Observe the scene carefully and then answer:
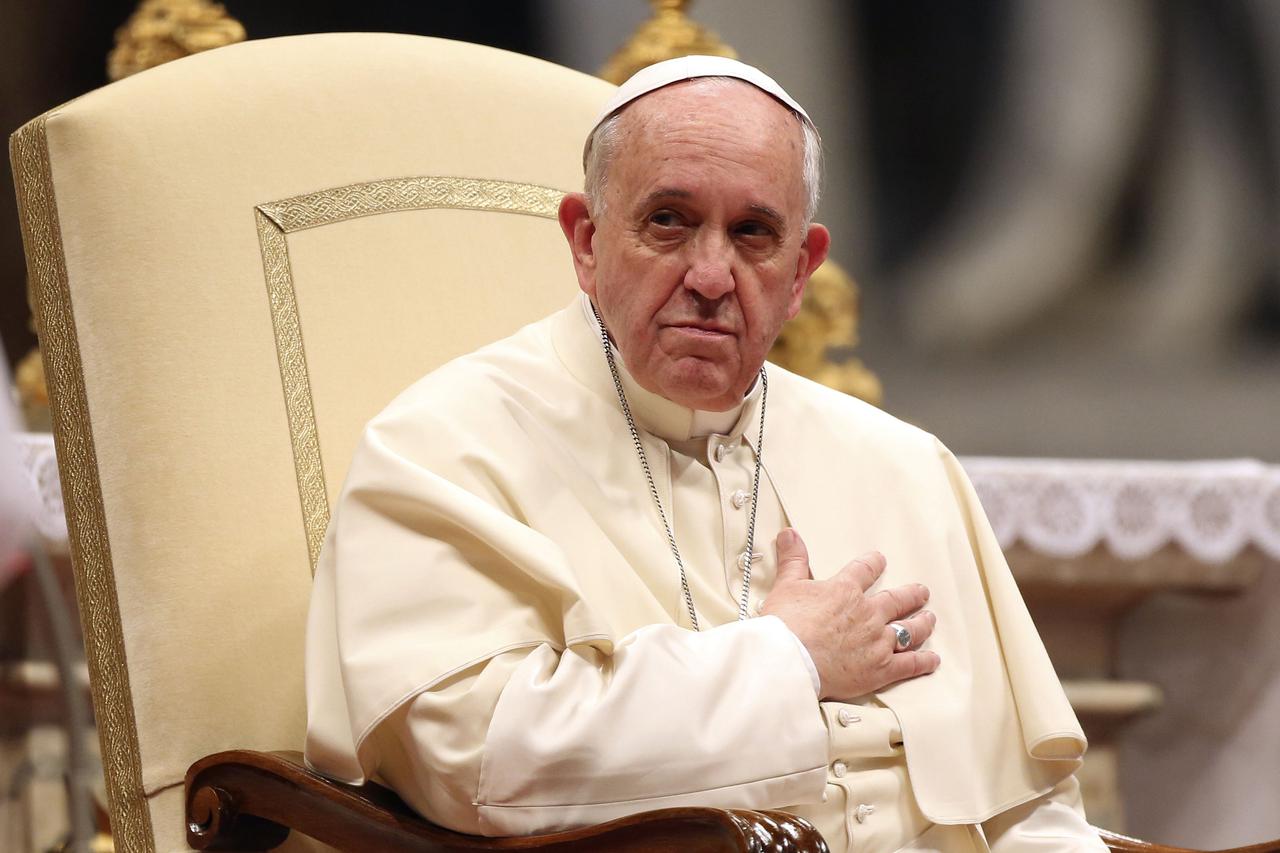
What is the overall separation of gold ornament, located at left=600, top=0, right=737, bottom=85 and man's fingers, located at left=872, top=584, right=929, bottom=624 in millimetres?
2521

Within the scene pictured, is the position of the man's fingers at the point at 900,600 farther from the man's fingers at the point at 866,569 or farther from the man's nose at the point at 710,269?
the man's nose at the point at 710,269

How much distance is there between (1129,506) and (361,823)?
361 centimetres

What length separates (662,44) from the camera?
187 inches

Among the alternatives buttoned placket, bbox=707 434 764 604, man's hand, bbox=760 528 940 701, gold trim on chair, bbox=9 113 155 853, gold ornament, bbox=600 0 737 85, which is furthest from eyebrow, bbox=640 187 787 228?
gold ornament, bbox=600 0 737 85

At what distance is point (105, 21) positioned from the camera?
19.4ft

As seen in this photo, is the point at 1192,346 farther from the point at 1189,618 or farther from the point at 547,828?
the point at 547,828

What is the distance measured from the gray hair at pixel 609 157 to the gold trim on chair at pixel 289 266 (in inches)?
17.7

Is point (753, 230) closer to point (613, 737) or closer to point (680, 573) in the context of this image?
point (680, 573)

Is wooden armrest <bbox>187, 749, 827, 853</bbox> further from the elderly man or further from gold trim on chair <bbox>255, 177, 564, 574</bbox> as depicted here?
gold trim on chair <bbox>255, 177, 564, 574</bbox>

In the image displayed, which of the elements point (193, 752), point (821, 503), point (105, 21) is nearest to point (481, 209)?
point (821, 503)

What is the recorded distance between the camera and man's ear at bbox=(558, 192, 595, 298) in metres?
2.55

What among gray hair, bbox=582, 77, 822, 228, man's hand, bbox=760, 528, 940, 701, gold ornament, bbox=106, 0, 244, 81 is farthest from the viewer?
gold ornament, bbox=106, 0, 244, 81

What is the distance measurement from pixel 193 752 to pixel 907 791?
1.04m

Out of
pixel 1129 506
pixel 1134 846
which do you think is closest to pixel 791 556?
pixel 1134 846
